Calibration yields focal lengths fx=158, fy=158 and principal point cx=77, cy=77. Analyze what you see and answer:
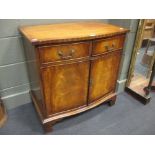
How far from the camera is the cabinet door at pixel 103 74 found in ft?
4.64

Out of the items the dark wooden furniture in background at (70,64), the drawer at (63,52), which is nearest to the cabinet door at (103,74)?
the dark wooden furniture in background at (70,64)

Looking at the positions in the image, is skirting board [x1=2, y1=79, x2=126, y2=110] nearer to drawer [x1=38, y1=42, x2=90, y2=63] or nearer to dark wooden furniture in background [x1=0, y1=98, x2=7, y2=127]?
dark wooden furniture in background [x1=0, y1=98, x2=7, y2=127]

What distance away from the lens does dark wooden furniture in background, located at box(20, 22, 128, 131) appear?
1.13 metres

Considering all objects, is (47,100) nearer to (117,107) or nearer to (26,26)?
(26,26)

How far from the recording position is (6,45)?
1468 mm

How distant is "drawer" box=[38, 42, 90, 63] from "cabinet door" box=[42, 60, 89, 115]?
0.07m

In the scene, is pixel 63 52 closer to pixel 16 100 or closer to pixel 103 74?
pixel 103 74

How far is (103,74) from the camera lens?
4.97ft

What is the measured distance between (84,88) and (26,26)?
2.58ft

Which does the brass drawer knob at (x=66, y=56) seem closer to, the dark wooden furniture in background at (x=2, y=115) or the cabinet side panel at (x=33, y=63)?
the cabinet side panel at (x=33, y=63)

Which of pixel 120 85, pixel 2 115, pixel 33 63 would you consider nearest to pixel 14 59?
pixel 33 63

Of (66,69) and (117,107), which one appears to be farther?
(117,107)

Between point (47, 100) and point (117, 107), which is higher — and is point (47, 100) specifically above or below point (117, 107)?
above
